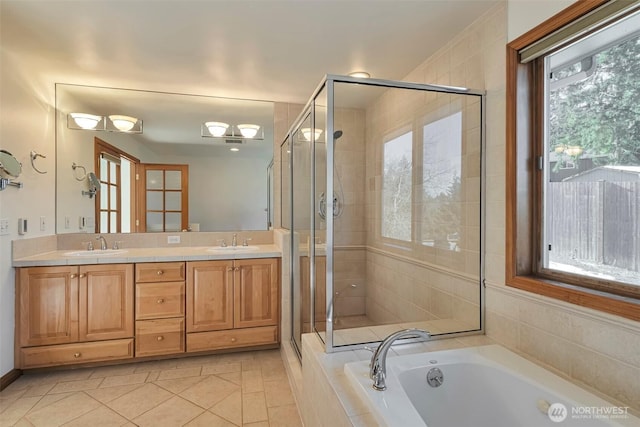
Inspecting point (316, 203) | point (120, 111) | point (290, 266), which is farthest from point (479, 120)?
point (120, 111)

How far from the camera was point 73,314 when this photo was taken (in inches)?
Result: 98.7

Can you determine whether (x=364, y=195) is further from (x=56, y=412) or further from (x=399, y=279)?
(x=56, y=412)

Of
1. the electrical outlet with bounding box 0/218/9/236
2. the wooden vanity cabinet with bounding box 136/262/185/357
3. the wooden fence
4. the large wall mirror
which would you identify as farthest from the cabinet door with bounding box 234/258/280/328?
the wooden fence

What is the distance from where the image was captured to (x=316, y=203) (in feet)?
7.01

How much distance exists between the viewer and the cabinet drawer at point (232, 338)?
8.97 ft

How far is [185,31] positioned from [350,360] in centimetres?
220

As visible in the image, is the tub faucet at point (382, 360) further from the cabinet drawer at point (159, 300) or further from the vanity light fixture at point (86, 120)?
the vanity light fixture at point (86, 120)

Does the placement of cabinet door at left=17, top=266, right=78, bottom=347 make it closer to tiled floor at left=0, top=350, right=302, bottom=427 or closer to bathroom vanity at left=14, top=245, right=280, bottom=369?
bathroom vanity at left=14, top=245, right=280, bottom=369

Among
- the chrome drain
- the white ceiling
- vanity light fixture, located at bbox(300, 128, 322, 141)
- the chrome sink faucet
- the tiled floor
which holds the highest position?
the white ceiling

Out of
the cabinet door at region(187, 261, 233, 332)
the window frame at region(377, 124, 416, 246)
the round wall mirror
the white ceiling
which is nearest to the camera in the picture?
the white ceiling

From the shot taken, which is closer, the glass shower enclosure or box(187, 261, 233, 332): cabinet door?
the glass shower enclosure

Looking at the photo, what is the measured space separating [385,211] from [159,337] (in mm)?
2134

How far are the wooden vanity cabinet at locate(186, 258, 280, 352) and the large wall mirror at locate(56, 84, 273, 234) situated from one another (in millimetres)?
634

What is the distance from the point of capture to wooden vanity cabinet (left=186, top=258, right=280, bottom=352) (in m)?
2.74
